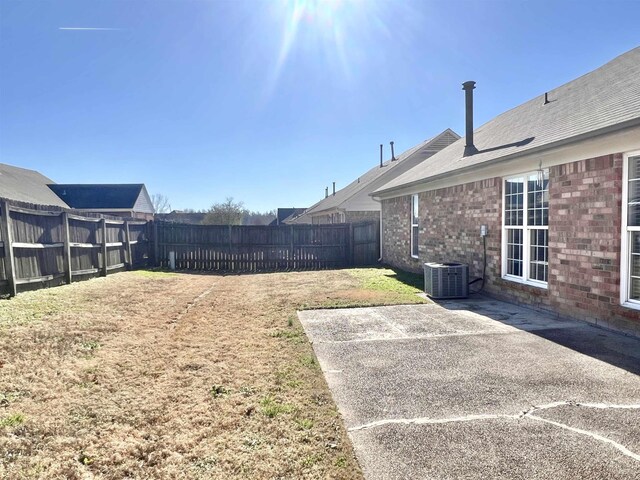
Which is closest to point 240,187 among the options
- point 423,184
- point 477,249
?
point 423,184

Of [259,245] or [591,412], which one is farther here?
[259,245]

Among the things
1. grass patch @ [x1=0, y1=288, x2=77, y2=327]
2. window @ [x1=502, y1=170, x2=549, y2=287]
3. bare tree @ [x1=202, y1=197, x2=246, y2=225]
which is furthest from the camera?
bare tree @ [x1=202, y1=197, x2=246, y2=225]

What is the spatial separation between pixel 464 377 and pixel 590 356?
1.78 metres

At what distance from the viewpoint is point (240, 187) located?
45062 millimetres

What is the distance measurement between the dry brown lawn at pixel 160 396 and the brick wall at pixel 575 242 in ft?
14.6

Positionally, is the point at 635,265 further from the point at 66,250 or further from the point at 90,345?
the point at 66,250

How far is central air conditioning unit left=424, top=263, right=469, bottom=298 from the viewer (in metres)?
8.28

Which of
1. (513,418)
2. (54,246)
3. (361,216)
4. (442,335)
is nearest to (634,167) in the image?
(442,335)

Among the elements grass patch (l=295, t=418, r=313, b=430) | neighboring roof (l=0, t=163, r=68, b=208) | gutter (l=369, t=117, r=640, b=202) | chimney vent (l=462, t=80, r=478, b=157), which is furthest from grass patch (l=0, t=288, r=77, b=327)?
neighboring roof (l=0, t=163, r=68, b=208)

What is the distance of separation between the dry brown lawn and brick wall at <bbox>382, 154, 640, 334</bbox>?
445cm

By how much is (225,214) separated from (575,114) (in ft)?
100

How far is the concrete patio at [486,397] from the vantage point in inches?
96.4

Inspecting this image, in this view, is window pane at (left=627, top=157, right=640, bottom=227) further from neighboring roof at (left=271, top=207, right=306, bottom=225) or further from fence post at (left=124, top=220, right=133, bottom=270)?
neighboring roof at (left=271, top=207, right=306, bottom=225)

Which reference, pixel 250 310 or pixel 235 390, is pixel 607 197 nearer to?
pixel 235 390
